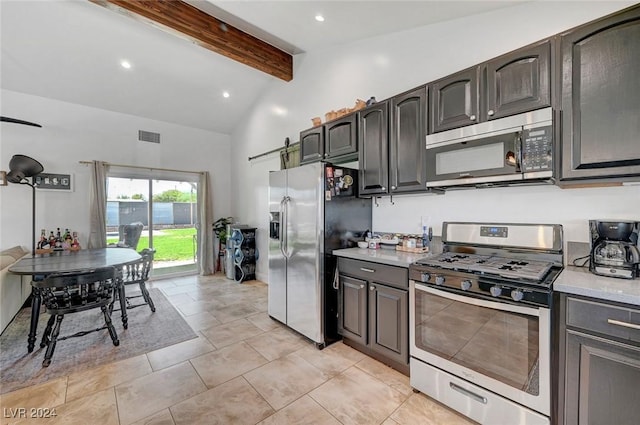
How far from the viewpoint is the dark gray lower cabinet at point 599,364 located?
1.27 metres

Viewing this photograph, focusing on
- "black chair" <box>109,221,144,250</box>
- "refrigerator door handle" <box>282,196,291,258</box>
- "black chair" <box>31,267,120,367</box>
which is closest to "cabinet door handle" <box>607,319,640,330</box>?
"refrigerator door handle" <box>282,196,291,258</box>

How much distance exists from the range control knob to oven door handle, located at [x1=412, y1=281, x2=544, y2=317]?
0.05 m

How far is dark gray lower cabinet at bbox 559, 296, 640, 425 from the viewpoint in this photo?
4.15ft

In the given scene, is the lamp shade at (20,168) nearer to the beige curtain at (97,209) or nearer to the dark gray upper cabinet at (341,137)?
the beige curtain at (97,209)

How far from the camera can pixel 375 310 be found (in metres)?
2.41

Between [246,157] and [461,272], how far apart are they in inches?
200

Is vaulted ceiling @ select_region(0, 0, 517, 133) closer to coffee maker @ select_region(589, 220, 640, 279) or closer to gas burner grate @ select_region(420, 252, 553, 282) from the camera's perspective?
coffee maker @ select_region(589, 220, 640, 279)

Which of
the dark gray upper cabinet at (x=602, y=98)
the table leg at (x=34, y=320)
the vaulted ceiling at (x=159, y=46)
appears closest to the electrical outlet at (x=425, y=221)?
the dark gray upper cabinet at (x=602, y=98)

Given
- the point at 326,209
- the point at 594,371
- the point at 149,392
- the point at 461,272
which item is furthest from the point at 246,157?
the point at 594,371

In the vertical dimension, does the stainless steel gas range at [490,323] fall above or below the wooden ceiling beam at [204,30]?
below

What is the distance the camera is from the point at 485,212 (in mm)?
2340

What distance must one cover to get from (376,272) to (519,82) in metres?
1.74

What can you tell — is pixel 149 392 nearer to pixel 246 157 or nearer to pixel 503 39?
pixel 503 39

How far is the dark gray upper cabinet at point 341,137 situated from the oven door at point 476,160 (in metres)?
0.94
